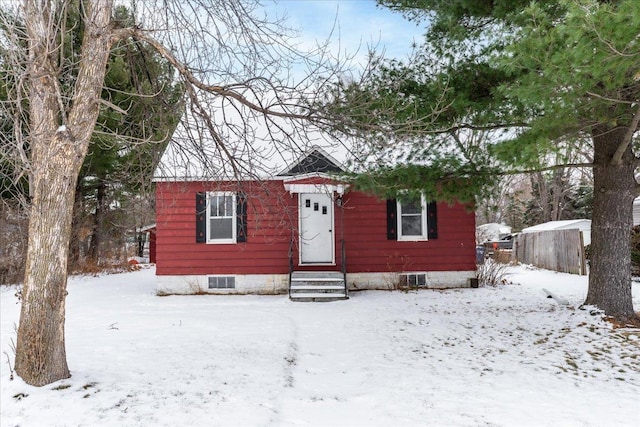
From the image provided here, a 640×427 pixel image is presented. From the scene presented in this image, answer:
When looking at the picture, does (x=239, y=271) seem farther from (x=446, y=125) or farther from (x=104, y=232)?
(x=104, y=232)

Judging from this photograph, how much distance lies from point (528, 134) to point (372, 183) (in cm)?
233

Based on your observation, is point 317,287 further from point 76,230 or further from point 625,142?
point 76,230

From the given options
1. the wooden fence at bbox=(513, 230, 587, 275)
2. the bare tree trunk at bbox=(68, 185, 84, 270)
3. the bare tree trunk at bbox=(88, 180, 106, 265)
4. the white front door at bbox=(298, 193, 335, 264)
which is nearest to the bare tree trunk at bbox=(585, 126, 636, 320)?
the white front door at bbox=(298, 193, 335, 264)

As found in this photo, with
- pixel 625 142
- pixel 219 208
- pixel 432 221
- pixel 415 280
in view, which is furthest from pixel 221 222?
pixel 625 142

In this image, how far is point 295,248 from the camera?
423 inches

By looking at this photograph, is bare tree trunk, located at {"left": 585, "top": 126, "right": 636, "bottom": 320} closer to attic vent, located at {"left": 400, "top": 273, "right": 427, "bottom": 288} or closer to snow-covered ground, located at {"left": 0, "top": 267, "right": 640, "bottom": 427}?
snow-covered ground, located at {"left": 0, "top": 267, "right": 640, "bottom": 427}

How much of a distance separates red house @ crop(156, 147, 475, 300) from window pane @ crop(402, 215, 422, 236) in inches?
1.0

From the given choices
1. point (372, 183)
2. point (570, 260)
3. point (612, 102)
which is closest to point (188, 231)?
point (372, 183)

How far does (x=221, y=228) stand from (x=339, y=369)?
6732mm

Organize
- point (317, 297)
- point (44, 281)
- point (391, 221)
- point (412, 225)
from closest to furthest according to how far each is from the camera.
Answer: point (44, 281) → point (317, 297) → point (391, 221) → point (412, 225)

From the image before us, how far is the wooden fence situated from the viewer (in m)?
13.8

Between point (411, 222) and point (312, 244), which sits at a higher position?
point (411, 222)

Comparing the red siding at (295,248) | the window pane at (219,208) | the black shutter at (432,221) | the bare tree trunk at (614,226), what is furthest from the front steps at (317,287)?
the bare tree trunk at (614,226)

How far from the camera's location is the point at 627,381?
14.1 ft
